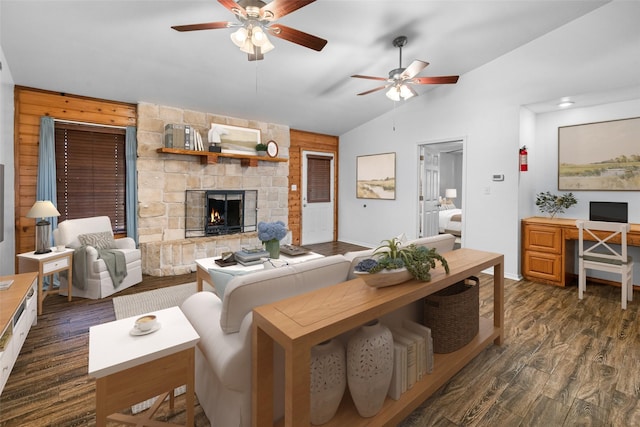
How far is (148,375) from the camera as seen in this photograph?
1306mm

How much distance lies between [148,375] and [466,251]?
7.61 ft

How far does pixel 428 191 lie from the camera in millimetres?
5754

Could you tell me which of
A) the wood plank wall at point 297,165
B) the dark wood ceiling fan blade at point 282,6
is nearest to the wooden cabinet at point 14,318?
the dark wood ceiling fan blade at point 282,6

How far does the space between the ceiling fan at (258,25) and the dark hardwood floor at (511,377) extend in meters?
2.53

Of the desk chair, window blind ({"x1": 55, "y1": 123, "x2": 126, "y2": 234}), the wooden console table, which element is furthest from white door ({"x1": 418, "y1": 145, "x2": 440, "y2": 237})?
window blind ({"x1": 55, "y1": 123, "x2": 126, "y2": 234})

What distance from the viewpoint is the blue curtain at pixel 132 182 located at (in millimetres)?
4258

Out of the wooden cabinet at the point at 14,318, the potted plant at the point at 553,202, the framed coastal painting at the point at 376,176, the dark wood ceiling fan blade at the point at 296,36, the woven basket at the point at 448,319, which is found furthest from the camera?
the framed coastal painting at the point at 376,176

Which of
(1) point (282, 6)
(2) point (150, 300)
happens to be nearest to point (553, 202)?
(1) point (282, 6)

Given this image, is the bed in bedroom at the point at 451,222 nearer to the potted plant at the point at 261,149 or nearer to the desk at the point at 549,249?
the desk at the point at 549,249

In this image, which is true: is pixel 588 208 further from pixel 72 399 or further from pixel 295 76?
pixel 72 399

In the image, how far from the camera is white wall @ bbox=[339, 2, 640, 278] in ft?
11.3

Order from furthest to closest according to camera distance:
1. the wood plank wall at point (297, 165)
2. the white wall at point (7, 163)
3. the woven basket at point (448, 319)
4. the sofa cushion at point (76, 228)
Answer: the wood plank wall at point (297, 165) < the sofa cushion at point (76, 228) < the white wall at point (7, 163) < the woven basket at point (448, 319)

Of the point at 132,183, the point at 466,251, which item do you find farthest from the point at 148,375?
the point at 132,183

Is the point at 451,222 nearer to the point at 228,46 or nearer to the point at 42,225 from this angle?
the point at 228,46
